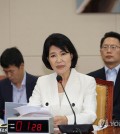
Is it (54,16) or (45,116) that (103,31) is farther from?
(45,116)

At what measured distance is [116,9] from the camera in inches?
186

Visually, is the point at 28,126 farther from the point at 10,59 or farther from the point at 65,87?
the point at 10,59

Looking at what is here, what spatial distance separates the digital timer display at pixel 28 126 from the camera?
2.05 m

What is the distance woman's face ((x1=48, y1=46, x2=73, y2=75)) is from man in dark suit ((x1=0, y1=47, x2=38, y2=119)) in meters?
1.04

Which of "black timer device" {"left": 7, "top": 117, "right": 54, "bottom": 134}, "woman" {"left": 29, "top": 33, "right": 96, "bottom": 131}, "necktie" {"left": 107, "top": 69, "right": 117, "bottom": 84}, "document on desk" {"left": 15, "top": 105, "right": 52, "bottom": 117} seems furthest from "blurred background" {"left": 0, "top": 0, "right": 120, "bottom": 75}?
"black timer device" {"left": 7, "top": 117, "right": 54, "bottom": 134}

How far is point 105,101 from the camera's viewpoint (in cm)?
302

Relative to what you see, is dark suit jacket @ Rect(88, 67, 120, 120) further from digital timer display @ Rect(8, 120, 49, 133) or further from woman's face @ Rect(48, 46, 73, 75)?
digital timer display @ Rect(8, 120, 49, 133)

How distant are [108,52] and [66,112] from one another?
1.47 metres

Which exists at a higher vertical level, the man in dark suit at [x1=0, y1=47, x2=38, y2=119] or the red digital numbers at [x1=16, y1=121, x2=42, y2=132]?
the man in dark suit at [x1=0, y1=47, x2=38, y2=119]

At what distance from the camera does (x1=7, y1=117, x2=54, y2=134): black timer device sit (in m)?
2.05

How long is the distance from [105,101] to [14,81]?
4.07 ft

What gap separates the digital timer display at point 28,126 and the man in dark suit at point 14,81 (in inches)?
63.6

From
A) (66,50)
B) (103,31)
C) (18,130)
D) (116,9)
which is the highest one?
(116,9)

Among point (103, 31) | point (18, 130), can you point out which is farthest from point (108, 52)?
point (18, 130)
